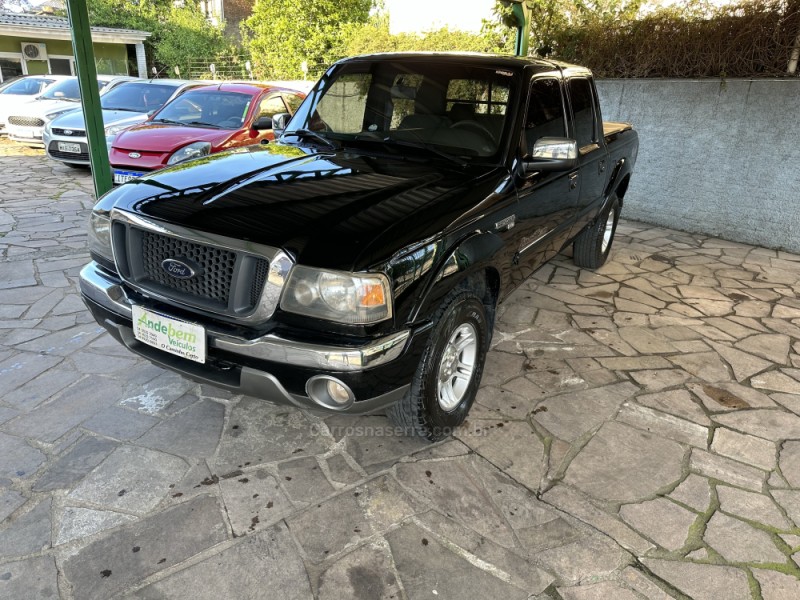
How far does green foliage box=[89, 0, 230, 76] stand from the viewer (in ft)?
78.7

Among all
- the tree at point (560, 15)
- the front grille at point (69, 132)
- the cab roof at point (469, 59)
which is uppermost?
the tree at point (560, 15)

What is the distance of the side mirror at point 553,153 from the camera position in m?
3.04

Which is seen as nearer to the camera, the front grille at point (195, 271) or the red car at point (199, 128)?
the front grille at point (195, 271)

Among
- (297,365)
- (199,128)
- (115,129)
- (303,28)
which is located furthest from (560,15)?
(303,28)

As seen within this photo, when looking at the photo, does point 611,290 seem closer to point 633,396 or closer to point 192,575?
point 633,396

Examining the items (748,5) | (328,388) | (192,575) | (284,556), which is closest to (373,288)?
(328,388)

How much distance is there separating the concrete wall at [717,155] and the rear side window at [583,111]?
3.37m

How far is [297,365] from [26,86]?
1402cm

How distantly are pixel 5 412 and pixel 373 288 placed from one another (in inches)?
90.0

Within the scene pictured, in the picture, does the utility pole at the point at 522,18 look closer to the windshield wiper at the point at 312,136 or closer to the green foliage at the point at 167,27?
the windshield wiper at the point at 312,136

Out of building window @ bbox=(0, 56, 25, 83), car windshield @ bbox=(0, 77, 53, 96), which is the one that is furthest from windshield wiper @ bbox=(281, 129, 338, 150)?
building window @ bbox=(0, 56, 25, 83)

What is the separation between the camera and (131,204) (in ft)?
8.20

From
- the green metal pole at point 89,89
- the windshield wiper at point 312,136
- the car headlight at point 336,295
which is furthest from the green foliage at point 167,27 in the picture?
the car headlight at point 336,295

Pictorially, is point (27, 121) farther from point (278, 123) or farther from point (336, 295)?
point (336, 295)
